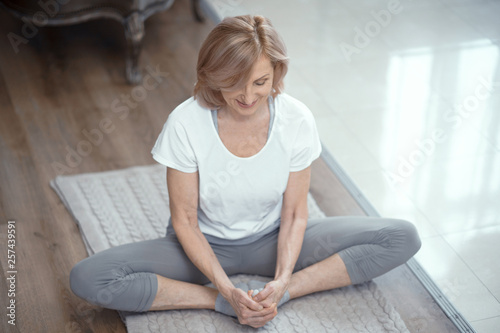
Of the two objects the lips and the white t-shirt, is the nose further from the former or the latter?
the white t-shirt

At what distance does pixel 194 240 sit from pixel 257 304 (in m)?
0.24

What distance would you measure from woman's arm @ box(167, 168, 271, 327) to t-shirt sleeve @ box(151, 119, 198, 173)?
1.4 inches

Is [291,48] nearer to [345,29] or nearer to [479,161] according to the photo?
[345,29]

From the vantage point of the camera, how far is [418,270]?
2107 mm

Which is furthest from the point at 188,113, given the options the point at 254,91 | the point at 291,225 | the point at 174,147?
the point at 291,225

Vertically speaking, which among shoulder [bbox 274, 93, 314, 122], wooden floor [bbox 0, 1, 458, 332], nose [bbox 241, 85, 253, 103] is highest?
nose [bbox 241, 85, 253, 103]

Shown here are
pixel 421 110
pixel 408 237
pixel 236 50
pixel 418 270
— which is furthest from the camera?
pixel 421 110

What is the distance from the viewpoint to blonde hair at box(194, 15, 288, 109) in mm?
1567

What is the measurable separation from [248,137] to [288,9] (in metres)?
2.05

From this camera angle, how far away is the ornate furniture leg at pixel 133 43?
2939 mm

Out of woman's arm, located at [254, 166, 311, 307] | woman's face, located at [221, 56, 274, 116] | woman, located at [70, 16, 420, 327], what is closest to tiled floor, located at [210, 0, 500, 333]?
woman, located at [70, 16, 420, 327]

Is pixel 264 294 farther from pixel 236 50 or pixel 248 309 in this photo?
pixel 236 50

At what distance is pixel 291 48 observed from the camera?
11.0 ft

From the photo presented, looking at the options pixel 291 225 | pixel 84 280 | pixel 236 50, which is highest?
pixel 236 50
